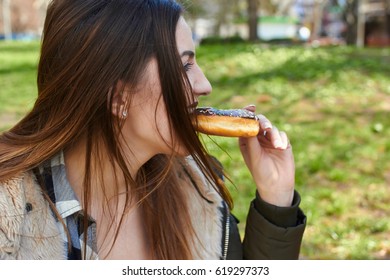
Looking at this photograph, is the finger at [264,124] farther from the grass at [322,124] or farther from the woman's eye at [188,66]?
the woman's eye at [188,66]

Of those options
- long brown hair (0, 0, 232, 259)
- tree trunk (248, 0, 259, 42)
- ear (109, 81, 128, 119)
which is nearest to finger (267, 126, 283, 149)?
long brown hair (0, 0, 232, 259)

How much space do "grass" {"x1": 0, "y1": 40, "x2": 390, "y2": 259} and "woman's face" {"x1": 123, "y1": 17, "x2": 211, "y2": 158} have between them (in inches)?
10.7

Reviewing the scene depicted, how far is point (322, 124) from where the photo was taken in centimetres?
700

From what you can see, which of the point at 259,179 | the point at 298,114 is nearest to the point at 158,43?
the point at 259,179

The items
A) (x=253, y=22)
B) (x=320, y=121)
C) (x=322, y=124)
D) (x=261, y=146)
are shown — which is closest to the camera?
(x=261, y=146)

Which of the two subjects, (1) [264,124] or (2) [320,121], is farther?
(2) [320,121]

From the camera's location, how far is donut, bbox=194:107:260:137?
2.03 m

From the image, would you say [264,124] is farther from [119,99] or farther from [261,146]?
[119,99]

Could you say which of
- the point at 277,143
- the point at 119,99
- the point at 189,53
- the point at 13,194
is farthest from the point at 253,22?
the point at 13,194

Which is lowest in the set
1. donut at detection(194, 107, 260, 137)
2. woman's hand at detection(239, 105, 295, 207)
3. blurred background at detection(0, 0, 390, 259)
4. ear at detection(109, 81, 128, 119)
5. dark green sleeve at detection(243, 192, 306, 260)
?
blurred background at detection(0, 0, 390, 259)

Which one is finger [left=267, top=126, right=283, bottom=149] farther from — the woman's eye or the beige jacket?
the beige jacket

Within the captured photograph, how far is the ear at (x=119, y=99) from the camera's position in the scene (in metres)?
1.81

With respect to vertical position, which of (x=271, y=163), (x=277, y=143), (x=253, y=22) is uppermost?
(x=277, y=143)

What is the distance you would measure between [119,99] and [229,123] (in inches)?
17.8
